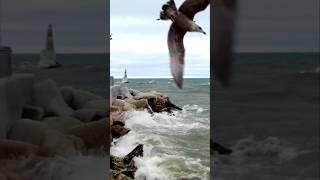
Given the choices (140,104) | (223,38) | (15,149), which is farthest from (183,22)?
(15,149)

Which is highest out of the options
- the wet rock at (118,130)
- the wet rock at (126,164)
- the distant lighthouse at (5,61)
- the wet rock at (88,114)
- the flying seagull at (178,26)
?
the flying seagull at (178,26)

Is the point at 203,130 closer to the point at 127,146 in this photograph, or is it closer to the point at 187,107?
the point at 187,107

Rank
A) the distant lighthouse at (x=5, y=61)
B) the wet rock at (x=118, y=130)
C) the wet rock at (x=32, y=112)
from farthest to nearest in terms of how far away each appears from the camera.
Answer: the wet rock at (x=118, y=130) < the wet rock at (x=32, y=112) < the distant lighthouse at (x=5, y=61)

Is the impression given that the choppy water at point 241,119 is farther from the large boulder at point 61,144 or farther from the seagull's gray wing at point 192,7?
the seagull's gray wing at point 192,7

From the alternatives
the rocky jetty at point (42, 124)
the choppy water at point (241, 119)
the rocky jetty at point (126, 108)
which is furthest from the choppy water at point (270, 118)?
the rocky jetty at point (42, 124)

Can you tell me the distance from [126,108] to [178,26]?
0.80 metres

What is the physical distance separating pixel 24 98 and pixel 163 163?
1.22m

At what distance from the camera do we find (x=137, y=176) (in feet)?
12.1

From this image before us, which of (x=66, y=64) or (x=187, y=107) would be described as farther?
(x=187, y=107)

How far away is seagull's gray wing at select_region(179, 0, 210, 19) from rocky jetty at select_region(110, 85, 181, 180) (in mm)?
701

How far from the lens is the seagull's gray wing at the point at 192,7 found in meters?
3.62

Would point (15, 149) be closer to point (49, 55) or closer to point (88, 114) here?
point (88, 114)

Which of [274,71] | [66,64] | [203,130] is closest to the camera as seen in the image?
[274,71]

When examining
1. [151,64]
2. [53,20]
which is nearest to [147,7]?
[151,64]
